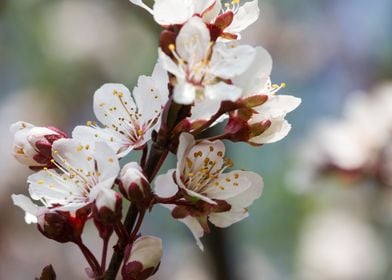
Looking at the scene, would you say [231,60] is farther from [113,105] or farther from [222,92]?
[113,105]

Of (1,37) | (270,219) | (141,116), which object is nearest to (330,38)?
(270,219)

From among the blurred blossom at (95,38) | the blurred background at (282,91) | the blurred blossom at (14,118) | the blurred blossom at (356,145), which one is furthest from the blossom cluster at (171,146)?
the blurred blossom at (95,38)

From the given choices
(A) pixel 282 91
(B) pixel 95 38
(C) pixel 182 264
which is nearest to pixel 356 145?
(C) pixel 182 264

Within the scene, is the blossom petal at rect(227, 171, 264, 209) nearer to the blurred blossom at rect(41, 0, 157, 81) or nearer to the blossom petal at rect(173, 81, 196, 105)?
the blossom petal at rect(173, 81, 196, 105)

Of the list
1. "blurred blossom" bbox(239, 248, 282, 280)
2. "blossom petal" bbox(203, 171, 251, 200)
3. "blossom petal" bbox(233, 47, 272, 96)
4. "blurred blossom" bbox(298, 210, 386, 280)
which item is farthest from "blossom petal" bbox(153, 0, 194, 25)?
"blurred blossom" bbox(298, 210, 386, 280)

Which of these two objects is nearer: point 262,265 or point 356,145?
point 356,145

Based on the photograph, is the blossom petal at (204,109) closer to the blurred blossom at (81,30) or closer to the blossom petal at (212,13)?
the blossom petal at (212,13)

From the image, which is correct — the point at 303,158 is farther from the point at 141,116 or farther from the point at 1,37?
the point at 1,37
